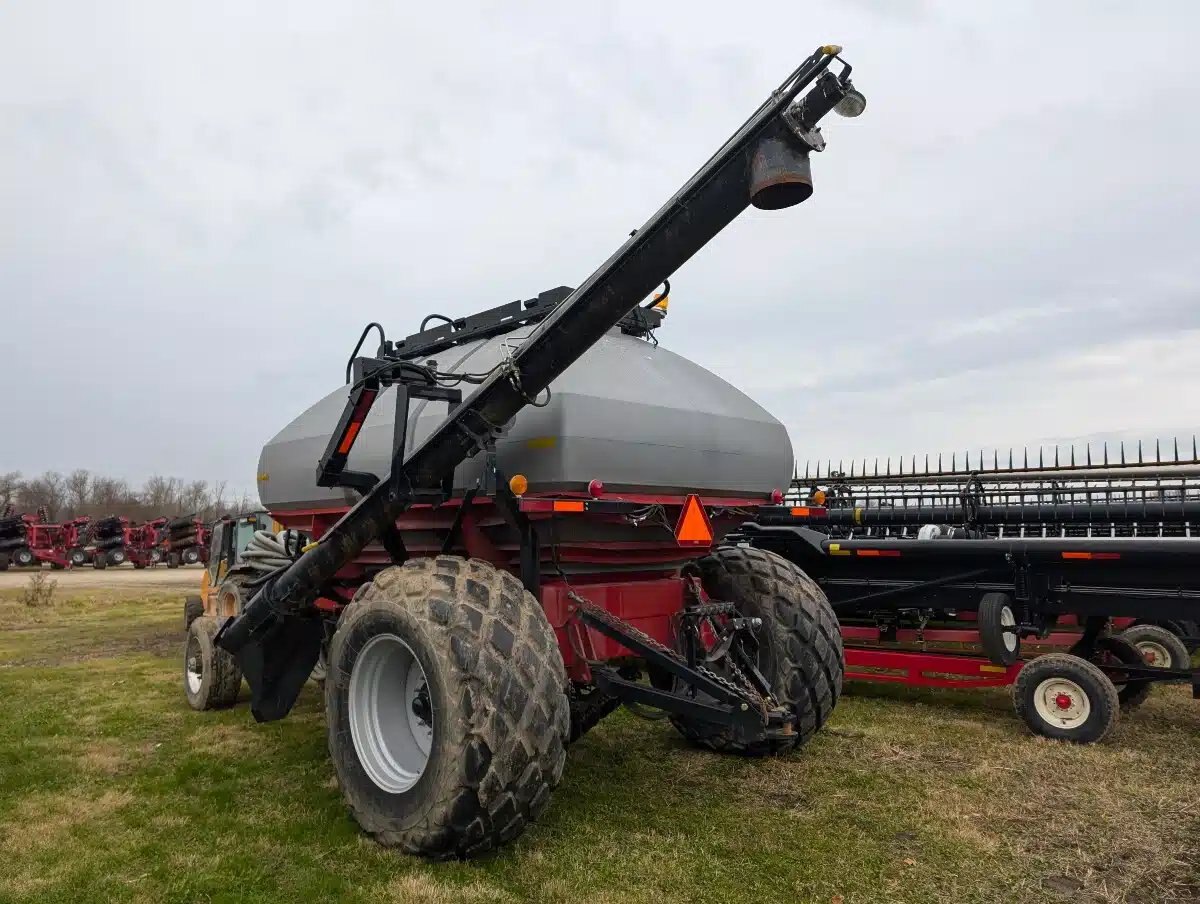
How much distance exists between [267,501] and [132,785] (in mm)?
1826

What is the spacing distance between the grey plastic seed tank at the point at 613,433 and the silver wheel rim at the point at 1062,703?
2435 millimetres

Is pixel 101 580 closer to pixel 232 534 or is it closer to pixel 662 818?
pixel 232 534

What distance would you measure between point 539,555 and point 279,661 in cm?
199

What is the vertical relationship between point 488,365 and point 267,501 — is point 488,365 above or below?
above

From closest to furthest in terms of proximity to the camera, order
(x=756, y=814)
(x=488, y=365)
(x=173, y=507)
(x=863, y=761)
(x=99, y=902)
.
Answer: (x=99, y=902), (x=756, y=814), (x=488, y=365), (x=863, y=761), (x=173, y=507)

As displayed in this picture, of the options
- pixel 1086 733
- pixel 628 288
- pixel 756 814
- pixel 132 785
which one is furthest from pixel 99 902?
pixel 1086 733

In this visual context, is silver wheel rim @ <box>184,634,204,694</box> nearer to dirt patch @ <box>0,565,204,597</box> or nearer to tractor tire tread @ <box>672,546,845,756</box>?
tractor tire tread @ <box>672,546,845,756</box>

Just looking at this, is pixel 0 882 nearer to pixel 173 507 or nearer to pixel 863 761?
pixel 863 761

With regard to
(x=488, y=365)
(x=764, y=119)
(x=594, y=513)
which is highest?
(x=764, y=119)

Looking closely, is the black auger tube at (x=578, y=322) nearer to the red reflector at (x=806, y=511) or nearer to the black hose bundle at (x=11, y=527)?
the red reflector at (x=806, y=511)

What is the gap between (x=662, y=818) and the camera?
4.17 metres

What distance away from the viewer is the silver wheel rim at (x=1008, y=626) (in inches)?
247

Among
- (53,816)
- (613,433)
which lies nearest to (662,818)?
(613,433)

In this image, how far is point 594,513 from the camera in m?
3.96
